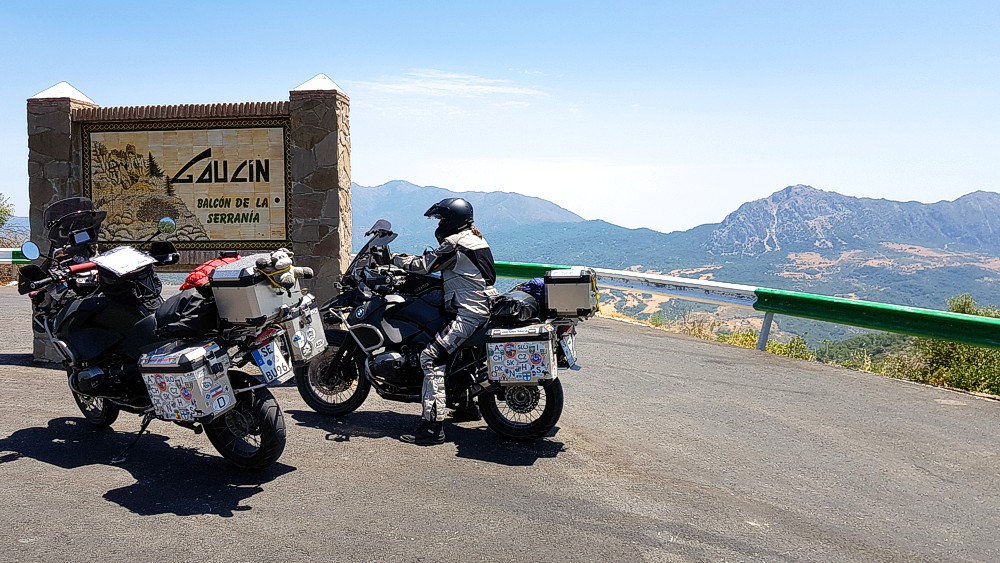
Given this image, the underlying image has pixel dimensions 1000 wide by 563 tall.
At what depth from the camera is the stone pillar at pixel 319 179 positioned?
10.6 m

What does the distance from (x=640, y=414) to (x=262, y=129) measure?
19.9ft

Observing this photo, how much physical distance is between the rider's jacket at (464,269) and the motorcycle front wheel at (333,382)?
116 centimetres

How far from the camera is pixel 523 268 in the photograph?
16016mm

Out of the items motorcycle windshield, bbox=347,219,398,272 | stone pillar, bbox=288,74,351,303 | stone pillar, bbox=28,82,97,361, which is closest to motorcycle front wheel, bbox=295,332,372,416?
motorcycle windshield, bbox=347,219,398,272

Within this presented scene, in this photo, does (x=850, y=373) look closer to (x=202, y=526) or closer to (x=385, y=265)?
(x=385, y=265)

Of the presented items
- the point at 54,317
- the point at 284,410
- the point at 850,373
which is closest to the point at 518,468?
the point at 284,410

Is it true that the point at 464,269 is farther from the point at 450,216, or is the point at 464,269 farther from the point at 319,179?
the point at 319,179

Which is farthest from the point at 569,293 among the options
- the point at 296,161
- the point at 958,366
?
the point at 958,366

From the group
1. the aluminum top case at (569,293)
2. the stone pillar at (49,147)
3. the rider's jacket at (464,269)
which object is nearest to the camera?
the aluminum top case at (569,293)

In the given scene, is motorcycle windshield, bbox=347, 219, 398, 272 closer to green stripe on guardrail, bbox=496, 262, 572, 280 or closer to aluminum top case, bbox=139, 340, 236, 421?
aluminum top case, bbox=139, 340, 236, 421

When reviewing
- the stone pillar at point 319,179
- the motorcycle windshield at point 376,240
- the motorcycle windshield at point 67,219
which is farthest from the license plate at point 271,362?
the stone pillar at point 319,179

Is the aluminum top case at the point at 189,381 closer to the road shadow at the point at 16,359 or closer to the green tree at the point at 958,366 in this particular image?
the road shadow at the point at 16,359

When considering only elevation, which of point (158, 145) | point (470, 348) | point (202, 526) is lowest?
point (202, 526)

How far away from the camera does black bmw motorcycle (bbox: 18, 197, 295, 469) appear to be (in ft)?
19.3
